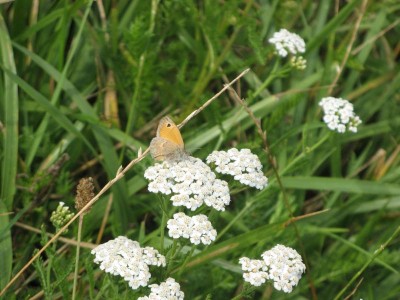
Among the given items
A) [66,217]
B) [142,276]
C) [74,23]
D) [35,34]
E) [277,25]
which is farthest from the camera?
[277,25]

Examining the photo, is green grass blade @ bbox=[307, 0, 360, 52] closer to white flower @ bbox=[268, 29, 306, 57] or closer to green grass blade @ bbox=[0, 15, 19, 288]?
white flower @ bbox=[268, 29, 306, 57]

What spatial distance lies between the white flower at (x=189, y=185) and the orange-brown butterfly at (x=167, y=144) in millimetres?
59

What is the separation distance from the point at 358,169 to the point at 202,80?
134 centimetres

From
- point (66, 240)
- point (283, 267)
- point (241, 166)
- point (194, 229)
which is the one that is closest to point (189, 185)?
point (194, 229)

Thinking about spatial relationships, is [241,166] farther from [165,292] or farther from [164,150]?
[165,292]

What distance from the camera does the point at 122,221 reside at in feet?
14.4

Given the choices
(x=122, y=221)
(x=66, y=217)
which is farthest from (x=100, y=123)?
(x=66, y=217)

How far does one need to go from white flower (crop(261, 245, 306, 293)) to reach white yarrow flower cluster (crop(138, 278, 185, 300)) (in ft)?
1.49

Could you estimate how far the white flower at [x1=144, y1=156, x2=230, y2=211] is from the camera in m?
3.23

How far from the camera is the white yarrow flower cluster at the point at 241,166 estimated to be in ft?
11.5

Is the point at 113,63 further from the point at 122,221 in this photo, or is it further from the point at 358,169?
the point at 358,169

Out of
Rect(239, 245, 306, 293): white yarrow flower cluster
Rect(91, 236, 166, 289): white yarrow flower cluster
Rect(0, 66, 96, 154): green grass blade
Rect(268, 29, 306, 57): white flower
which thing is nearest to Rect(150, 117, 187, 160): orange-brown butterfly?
Rect(91, 236, 166, 289): white yarrow flower cluster

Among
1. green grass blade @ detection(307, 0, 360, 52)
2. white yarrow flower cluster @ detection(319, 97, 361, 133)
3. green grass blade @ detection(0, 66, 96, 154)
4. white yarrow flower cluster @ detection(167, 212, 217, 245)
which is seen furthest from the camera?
green grass blade @ detection(307, 0, 360, 52)

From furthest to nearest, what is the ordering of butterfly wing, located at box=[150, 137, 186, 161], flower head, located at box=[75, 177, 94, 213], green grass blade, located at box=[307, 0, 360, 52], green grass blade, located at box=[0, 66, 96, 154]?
green grass blade, located at box=[307, 0, 360, 52]
green grass blade, located at box=[0, 66, 96, 154]
butterfly wing, located at box=[150, 137, 186, 161]
flower head, located at box=[75, 177, 94, 213]
